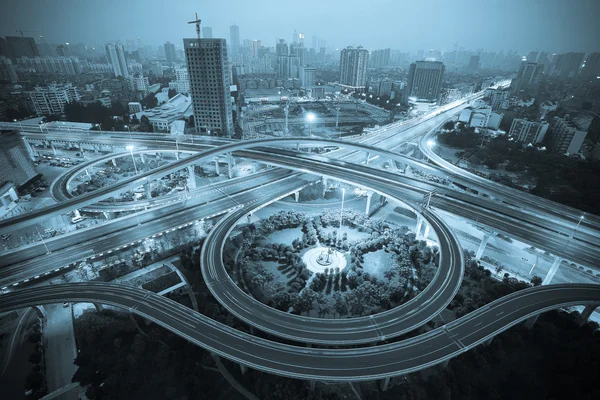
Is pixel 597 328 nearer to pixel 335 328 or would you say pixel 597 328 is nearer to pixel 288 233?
pixel 335 328

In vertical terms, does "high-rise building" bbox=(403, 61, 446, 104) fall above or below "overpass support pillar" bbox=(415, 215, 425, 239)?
above

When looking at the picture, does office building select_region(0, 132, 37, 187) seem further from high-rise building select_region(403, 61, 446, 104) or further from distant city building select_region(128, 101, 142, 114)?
high-rise building select_region(403, 61, 446, 104)

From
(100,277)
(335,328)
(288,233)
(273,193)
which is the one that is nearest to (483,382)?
(335,328)

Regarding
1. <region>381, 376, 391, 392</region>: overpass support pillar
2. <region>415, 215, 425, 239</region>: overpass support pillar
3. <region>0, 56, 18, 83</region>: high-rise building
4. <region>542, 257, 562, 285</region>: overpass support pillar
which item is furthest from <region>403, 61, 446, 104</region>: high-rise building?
<region>0, 56, 18, 83</region>: high-rise building

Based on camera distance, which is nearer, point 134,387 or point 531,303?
point 134,387

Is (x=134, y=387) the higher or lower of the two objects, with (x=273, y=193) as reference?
lower

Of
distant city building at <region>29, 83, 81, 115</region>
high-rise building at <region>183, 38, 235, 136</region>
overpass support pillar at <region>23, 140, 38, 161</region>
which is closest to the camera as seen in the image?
overpass support pillar at <region>23, 140, 38, 161</region>
